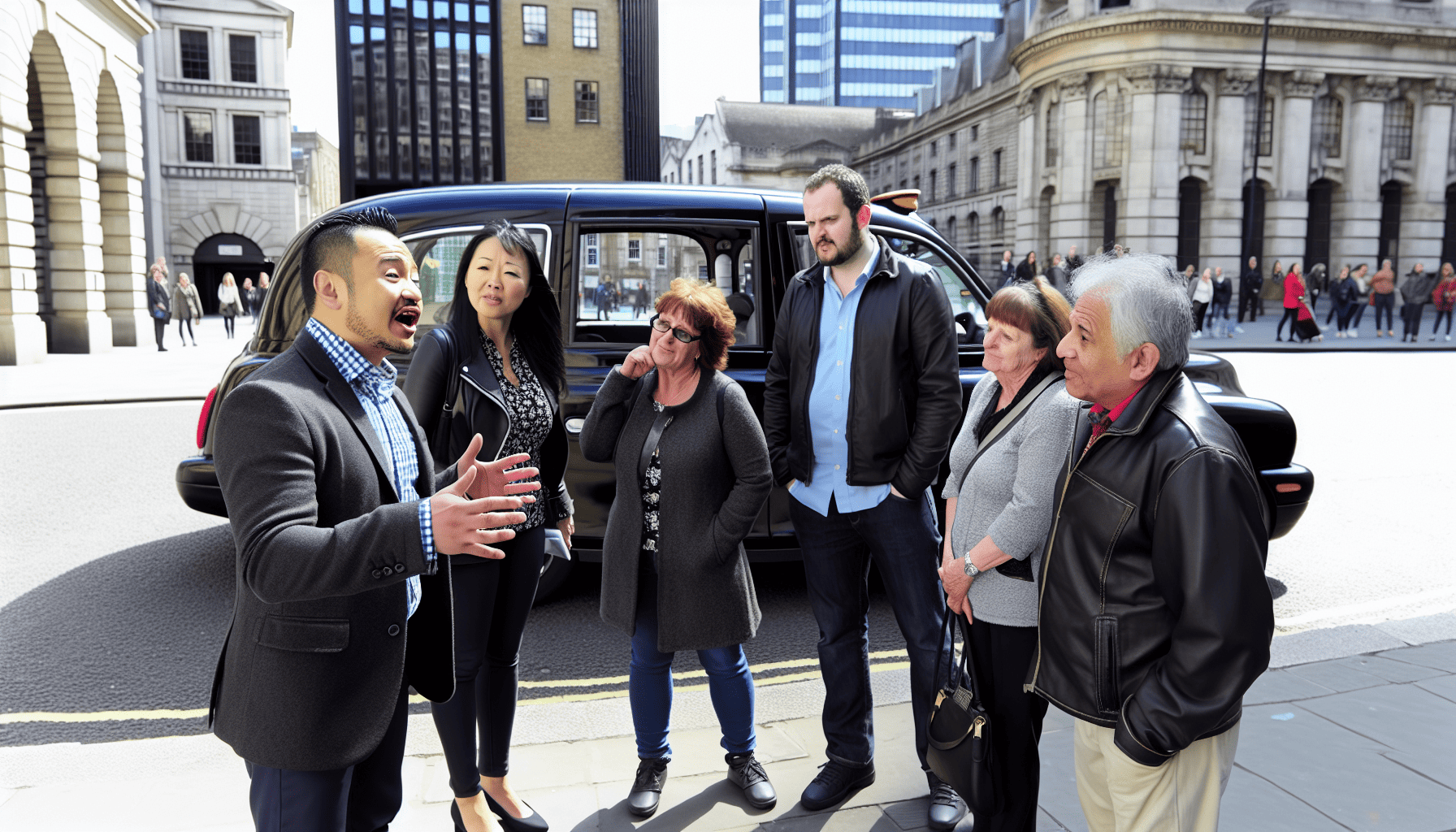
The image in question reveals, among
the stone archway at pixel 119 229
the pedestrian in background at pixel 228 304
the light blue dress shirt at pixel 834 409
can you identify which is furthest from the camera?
the pedestrian in background at pixel 228 304

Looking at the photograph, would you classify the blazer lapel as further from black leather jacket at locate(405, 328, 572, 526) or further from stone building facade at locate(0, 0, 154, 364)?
stone building facade at locate(0, 0, 154, 364)

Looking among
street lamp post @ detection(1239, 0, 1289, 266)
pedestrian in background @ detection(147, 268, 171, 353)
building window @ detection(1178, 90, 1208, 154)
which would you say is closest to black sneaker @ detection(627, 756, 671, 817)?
pedestrian in background @ detection(147, 268, 171, 353)

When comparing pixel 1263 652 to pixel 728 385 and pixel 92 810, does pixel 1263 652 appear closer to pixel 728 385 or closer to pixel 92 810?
pixel 728 385

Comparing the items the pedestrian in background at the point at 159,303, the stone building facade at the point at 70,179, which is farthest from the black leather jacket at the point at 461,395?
the pedestrian in background at the point at 159,303

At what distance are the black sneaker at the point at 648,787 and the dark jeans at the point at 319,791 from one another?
3.30 feet

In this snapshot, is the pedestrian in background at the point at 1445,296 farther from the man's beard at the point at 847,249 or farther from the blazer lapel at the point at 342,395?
the blazer lapel at the point at 342,395

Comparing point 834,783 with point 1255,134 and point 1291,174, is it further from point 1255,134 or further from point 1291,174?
point 1291,174

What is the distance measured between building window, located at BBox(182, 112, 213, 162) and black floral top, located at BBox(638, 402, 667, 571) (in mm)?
43738

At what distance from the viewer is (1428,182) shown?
39.8 metres

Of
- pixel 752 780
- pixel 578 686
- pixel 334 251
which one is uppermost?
pixel 334 251

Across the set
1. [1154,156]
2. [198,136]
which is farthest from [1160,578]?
[198,136]

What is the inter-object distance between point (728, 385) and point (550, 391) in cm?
60

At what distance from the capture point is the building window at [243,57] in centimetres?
3916

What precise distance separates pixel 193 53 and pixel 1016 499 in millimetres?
45213
